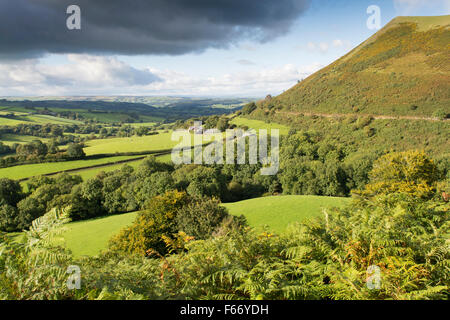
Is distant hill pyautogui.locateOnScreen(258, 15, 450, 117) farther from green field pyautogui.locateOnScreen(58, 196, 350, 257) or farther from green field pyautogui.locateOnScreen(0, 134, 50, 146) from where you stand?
green field pyautogui.locateOnScreen(0, 134, 50, 146)

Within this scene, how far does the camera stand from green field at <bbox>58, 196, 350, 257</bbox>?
59.8ft

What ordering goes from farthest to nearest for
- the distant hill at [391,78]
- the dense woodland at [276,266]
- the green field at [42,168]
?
the distant hill at [391,78]
the green field at [42,168]
the dense woodland at [276,266]

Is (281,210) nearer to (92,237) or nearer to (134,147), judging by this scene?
(92,237)

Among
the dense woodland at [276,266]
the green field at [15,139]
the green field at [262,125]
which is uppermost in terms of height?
the green field at [262,125]

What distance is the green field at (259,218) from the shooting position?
18.2 metres

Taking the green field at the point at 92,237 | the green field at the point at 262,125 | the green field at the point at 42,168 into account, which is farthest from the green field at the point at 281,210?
the green field at the point at 262,125

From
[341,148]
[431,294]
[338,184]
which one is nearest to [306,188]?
[338,184]

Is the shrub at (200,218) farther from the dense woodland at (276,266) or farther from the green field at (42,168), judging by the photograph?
the green field at (42,168)

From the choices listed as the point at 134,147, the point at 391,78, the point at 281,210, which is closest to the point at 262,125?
the point at 391,78

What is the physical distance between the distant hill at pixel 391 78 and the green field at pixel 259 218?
1997 inches

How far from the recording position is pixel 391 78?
68.0m

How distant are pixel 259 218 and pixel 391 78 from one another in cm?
7339

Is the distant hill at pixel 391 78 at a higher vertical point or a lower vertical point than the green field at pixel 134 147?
higher
